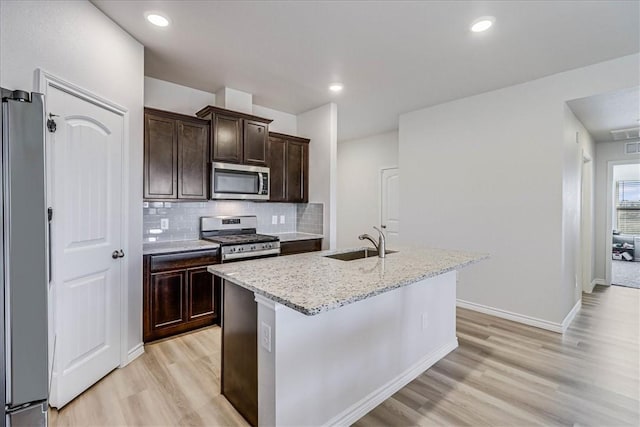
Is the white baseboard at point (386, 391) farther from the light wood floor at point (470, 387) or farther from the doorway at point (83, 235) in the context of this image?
the doorway at point (83, 235)

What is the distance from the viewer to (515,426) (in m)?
1.86

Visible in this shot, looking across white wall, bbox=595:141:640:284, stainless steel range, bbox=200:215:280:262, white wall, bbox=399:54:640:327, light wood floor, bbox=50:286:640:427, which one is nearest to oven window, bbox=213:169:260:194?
stainless steel range, bbox=200:215:280:262

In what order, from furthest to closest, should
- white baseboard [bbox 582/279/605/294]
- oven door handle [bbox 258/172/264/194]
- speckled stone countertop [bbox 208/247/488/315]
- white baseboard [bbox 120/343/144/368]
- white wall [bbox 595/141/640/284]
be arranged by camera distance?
1. white wall [bbox 595/141/640/284]
2. white baseboard [bbox 582/279/605/294]
3. oven door handle [bbox 258/172/264/194]
4. white baseboard [bbox 120/343/144/368]
5. speckled stone countertop [bbox 208/247/488/315]

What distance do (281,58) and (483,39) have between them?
180 centimetres

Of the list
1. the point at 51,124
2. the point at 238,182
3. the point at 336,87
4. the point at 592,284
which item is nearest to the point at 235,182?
the point at 238,182

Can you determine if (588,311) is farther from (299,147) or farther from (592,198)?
(299,147)

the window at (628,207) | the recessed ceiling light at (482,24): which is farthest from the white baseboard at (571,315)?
the window at (628,207)

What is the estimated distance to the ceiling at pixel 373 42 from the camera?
7.19ft

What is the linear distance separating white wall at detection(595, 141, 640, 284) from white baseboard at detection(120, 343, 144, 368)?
269 inches

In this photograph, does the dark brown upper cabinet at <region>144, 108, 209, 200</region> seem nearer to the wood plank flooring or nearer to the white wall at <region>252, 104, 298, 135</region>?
the white wall at <region>252, 104, 298, 135</region>

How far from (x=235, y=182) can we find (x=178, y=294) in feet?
4.65

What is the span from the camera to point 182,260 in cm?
306

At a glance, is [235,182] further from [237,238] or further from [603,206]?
[603,206]

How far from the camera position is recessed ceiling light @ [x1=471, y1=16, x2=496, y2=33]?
Answer: 229cm
